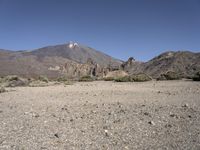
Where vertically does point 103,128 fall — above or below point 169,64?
below

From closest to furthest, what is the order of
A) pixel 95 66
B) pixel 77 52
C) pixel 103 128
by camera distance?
pixel 103 128
pixel 95 66
pixel 77 52

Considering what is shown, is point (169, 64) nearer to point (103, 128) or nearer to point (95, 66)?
point (95, 66)

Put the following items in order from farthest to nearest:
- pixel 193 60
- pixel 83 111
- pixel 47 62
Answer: pixel 47 62 < pixel 193 60 < pixel 83 111

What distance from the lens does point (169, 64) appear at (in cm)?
5681

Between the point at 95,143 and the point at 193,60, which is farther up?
the point at 193,60

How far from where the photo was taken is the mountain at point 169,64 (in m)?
52.1

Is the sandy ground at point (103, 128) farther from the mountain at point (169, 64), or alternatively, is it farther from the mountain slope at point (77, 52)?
the mountain slope at point (77, 52)

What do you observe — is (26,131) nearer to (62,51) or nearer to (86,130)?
(86,130)

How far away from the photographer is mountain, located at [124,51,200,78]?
171 feet

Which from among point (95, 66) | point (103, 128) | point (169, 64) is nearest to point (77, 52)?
point (95, 66)

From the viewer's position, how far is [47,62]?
236 feet

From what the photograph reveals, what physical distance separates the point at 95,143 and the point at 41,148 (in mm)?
1071

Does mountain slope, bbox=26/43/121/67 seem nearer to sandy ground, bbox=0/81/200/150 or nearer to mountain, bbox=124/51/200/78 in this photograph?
mountain, bbox=124/51/200/78

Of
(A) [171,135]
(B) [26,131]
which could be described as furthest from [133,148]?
(B) [26,131]
